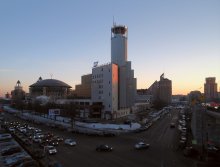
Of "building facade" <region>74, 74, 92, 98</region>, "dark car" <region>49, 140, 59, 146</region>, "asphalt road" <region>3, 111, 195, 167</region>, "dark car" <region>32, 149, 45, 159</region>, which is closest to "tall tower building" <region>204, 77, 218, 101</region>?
"building facade" <region>74, 74, 92, 98</region>

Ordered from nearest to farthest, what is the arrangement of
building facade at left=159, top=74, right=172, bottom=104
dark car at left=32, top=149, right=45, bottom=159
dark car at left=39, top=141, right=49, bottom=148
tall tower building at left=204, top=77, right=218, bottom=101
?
dark car at left=32, top=149, right=45, bottom=159, dark car at left=39, top=141, right=49, bottom=148, tall tower building at left=204, top=77, right=218, bottom=101, building facade at left=159, top=74, right=172, bottom=104

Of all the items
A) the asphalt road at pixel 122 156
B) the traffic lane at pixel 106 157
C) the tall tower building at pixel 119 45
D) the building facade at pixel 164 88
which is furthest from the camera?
the building facade at pixel 164 88

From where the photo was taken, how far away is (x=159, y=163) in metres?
21.8

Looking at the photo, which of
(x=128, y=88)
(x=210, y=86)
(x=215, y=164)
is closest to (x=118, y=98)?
(x=128, y=88)

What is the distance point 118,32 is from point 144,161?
57353mm

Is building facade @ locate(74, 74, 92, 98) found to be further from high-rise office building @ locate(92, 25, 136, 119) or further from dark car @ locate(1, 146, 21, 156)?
dark car @ locate(1, 146, 21, 156)

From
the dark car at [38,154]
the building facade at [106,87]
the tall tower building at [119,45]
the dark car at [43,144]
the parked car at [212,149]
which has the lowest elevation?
the dark car at [43,144]

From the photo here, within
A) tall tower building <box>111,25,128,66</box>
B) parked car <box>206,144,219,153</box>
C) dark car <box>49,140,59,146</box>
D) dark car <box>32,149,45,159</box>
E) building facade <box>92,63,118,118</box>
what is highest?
tall tower building <box>111,25,128,66</box>

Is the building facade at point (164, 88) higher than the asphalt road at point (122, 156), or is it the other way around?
the building facade at point (164, 88)

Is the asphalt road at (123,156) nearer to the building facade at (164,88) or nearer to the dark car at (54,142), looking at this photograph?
the dark car at (54,142)

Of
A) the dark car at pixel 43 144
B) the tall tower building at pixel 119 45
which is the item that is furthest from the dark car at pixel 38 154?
the tall tower building at pixel 119 45

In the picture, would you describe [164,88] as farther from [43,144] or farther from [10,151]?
[10,151]

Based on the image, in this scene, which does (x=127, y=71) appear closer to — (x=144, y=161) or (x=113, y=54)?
(x=113, y=54)

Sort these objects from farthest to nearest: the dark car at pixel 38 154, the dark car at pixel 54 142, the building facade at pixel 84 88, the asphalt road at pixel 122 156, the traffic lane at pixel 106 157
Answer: the building facade at pixel 84 88 → the dark car at pixel 54 142 → the dark car at pixel 38 154 → the traffic lane at pixel 106 157 → the asphalt road at pixel 122 156
